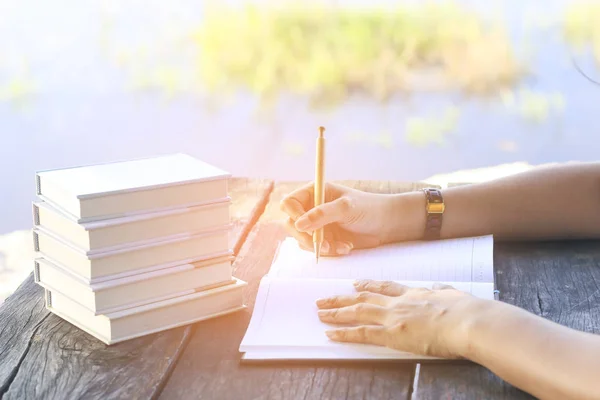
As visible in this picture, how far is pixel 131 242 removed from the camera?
3.46 feet

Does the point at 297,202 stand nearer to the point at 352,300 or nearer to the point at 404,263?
the point at 404,263

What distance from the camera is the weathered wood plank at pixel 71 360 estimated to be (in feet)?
3.05

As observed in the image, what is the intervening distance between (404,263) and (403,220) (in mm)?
185

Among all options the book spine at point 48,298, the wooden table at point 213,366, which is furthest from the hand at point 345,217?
the book spine at point 48,298

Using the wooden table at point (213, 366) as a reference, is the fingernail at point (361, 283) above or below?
above

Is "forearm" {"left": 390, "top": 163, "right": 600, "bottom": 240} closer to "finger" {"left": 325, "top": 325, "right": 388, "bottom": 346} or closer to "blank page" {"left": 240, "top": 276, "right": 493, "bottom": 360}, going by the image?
"blank page" {"left": 240, "top": 276, "right": 493, "bottom": 360}

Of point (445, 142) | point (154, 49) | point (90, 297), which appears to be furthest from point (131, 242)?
point (154, 49)

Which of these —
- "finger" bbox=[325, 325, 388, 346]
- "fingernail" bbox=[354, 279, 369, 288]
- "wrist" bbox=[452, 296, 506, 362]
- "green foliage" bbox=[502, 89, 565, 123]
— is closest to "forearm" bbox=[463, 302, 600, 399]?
"wrist" bbox=[452, 296, 506, 362]

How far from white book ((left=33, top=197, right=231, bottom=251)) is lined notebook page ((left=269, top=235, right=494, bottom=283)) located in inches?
8.1

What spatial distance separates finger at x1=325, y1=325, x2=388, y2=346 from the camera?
1.00 m

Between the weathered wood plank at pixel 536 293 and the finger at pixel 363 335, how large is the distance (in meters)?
0.07

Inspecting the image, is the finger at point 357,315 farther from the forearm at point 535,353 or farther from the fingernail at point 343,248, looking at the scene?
the fingernail at point 343,248

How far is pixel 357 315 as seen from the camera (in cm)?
105

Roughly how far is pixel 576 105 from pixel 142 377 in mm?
4328
